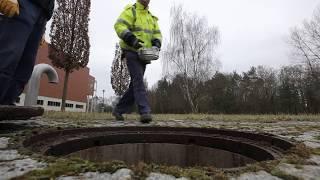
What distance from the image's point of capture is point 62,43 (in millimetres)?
13000

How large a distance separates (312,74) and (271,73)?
19497 millimetres

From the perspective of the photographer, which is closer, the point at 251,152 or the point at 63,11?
the point at 251,152

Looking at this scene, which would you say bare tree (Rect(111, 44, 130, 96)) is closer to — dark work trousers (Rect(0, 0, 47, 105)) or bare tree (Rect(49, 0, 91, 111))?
bare tree (Rect(49, 0, 91, 111))

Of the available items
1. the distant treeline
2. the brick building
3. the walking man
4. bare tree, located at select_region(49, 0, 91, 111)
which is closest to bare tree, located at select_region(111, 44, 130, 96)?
the brick building

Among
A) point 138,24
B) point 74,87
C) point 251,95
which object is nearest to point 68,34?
point 138,24

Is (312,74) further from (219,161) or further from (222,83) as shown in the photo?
(219,161)

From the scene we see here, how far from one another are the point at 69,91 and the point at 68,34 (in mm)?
22475

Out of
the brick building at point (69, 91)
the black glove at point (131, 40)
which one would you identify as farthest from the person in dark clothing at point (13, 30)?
the brick building at point (69, 91)

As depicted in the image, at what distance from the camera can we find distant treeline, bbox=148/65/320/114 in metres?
37.8

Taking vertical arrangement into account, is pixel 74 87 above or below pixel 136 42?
above

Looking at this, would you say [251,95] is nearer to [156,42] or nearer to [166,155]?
[156,42]

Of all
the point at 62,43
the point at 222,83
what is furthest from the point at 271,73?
the point at 62,43

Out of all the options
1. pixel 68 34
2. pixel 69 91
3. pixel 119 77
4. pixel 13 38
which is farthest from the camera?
pixel 69 91

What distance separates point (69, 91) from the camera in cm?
3441
